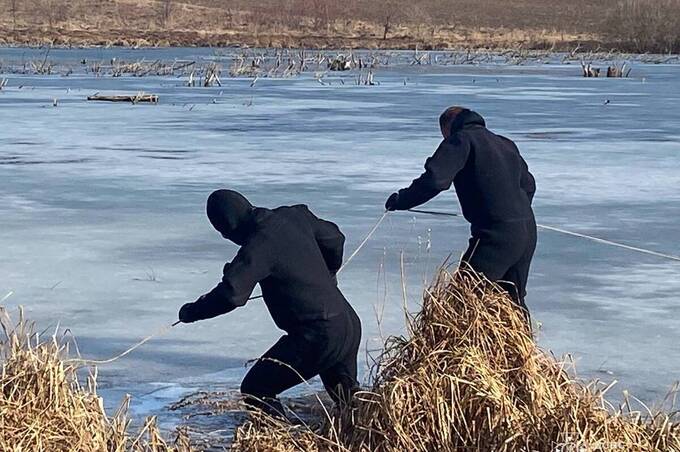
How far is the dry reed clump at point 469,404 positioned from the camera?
3.80 meters

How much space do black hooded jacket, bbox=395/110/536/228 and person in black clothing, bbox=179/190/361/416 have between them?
613 millimetres

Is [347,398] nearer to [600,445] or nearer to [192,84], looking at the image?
[600,445]

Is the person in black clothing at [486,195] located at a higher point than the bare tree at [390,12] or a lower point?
higher

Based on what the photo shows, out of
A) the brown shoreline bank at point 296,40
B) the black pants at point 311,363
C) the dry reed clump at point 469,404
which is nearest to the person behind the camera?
the dry reed clump at point 469,404

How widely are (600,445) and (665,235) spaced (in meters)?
4.25

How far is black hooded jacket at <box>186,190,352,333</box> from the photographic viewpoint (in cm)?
412

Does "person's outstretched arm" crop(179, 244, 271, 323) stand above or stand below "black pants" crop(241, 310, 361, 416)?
above

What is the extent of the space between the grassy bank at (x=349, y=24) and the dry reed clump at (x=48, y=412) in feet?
115

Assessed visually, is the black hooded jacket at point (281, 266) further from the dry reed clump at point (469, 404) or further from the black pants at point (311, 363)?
the dry reed clump at point (469, 404)

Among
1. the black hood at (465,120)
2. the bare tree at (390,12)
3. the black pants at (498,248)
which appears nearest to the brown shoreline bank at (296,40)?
the bare tree at (390,12)

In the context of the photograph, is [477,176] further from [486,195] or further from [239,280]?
[239,280]

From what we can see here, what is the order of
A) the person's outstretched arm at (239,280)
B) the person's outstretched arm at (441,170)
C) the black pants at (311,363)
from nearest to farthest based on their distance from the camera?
the person's outstretched arm at (239,280), the black pants at (311,363), the person's outstretched arm at (441,170)

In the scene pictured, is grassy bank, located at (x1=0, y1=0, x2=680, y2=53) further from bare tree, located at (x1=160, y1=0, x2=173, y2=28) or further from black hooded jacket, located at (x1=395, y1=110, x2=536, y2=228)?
black hooded jacket, located at (x1=395, y1=110, x2=536, y2=228)

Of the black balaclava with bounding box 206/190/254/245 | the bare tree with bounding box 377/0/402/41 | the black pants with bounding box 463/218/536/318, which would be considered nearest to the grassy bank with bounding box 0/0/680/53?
the bare tree with bounding box 377/0/402/41
